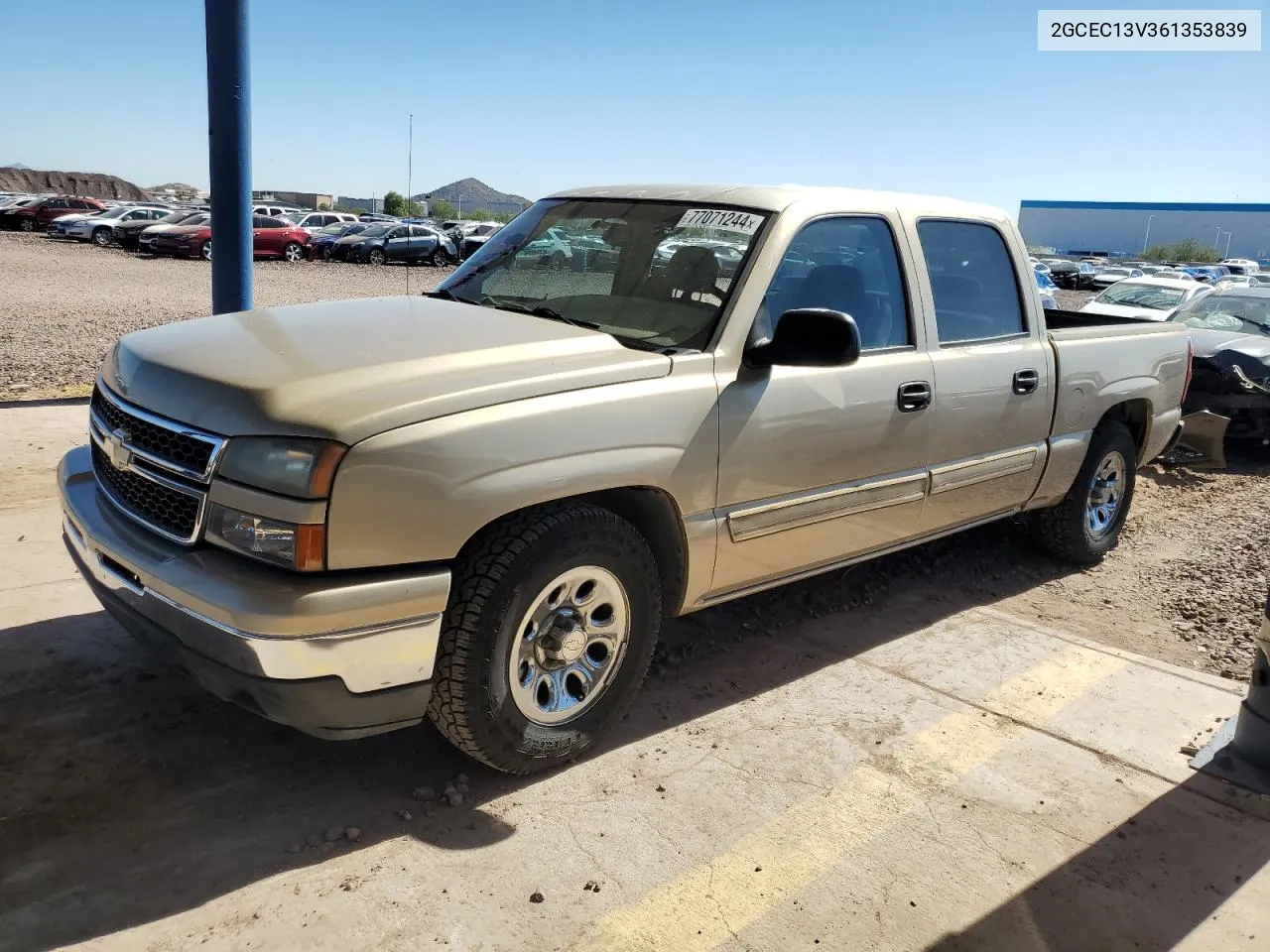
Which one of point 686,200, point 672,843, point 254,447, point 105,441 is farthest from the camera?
point 686,200

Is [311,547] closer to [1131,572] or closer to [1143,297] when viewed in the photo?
[1131,572]

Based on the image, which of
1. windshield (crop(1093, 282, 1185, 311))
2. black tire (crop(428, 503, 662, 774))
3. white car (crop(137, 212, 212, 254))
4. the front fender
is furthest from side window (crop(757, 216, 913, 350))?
white car (crop(137, 212, 212, 254))

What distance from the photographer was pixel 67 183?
3214 inches

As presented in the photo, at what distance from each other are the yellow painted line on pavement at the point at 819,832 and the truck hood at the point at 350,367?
1469 millimetres

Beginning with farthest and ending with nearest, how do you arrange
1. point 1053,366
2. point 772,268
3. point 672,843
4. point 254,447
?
point 1053,366 → point 772,268 → point 672,843 → point 254,447

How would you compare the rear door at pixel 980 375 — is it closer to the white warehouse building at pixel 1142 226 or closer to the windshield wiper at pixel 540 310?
the windshield wiper at pixel 540 310

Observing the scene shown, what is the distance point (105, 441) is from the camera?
333 cm

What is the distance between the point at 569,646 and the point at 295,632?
0.94 metres

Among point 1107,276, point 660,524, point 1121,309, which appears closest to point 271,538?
point 660,524

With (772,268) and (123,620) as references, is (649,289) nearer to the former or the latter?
Answer: (772,268)

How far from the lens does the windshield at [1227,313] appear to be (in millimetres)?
10844

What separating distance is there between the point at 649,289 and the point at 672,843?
1957 millimetres

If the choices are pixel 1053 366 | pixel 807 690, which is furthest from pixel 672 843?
pixel 1053 366

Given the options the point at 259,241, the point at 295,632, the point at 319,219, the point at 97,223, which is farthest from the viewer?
the point at 319,219
